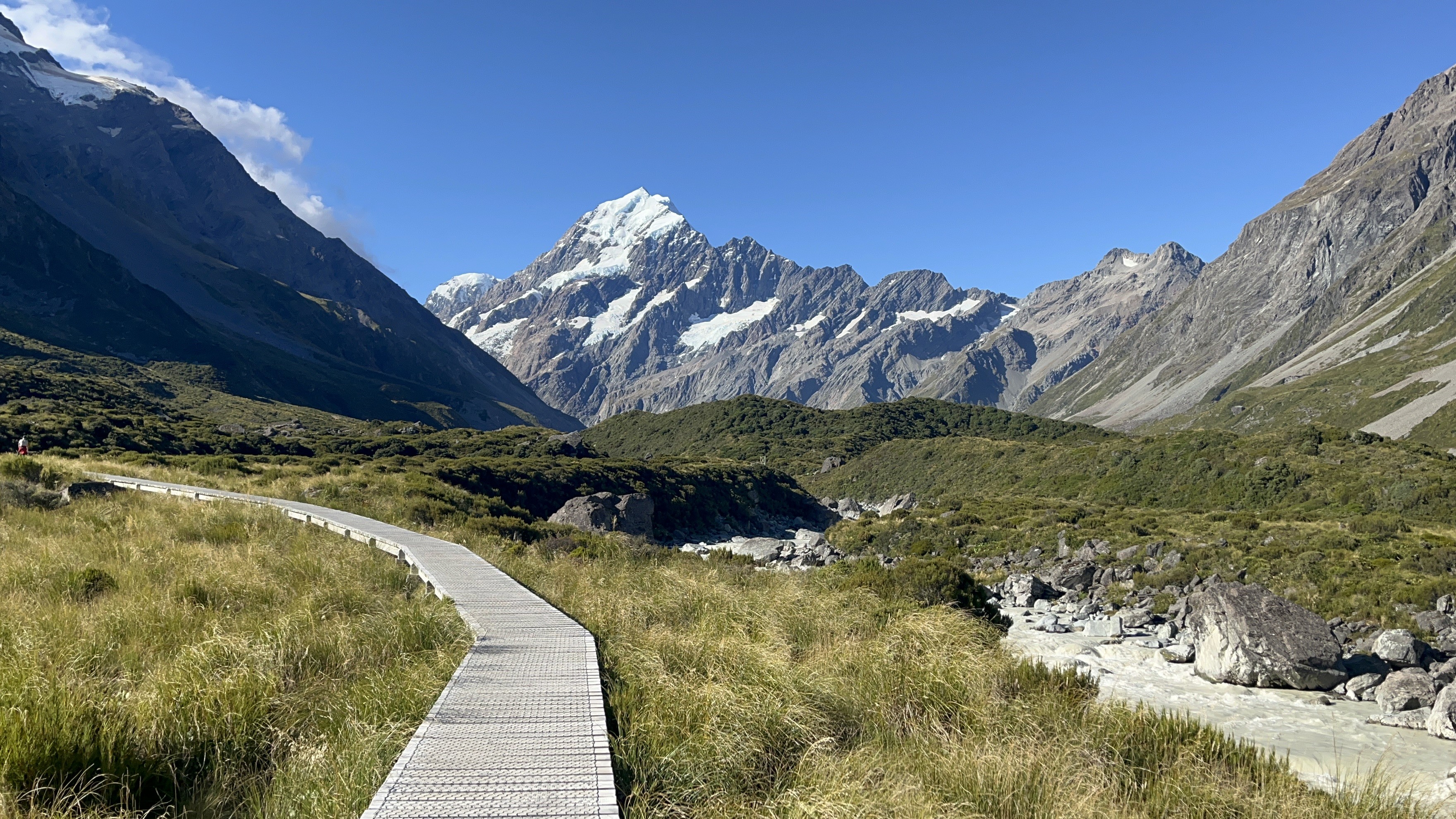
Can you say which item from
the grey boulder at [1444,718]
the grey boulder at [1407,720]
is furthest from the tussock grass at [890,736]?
the grey boulder at [1407,720]

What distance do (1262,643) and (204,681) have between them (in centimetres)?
1902

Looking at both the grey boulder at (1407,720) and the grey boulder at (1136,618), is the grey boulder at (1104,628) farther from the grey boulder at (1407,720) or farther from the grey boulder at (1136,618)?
the grey boulder at (1407,720)

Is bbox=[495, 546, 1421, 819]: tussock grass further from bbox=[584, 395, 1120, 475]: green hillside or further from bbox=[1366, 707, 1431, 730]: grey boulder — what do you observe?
bbox=[584, 395, 1120, 475]: green hillside

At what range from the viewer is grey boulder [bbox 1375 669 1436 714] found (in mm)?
13781

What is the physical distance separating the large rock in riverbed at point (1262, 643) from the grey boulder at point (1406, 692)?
38.5 inches

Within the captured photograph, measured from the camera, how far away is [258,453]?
54656 mm

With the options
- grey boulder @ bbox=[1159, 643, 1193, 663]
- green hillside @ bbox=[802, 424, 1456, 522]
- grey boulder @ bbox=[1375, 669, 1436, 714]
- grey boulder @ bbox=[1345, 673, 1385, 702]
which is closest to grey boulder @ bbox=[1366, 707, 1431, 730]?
grey boulder @ bbox=[1375, 669, 1436, 714]

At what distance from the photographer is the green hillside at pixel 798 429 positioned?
398 ft

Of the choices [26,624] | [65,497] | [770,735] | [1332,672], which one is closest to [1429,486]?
[1332,672]

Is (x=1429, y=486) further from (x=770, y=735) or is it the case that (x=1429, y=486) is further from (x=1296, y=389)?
(x=1296, y=389)

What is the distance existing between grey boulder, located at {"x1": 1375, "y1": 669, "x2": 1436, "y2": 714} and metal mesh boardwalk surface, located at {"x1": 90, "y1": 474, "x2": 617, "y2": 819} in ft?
50.9

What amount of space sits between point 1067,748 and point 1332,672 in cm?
1349

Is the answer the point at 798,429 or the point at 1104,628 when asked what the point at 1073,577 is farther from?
the point at 798,429

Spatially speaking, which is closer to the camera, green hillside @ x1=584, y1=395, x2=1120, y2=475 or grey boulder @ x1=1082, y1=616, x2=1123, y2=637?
grey boulder @ x1=1082, y1=616, x2=1123, y2=637
